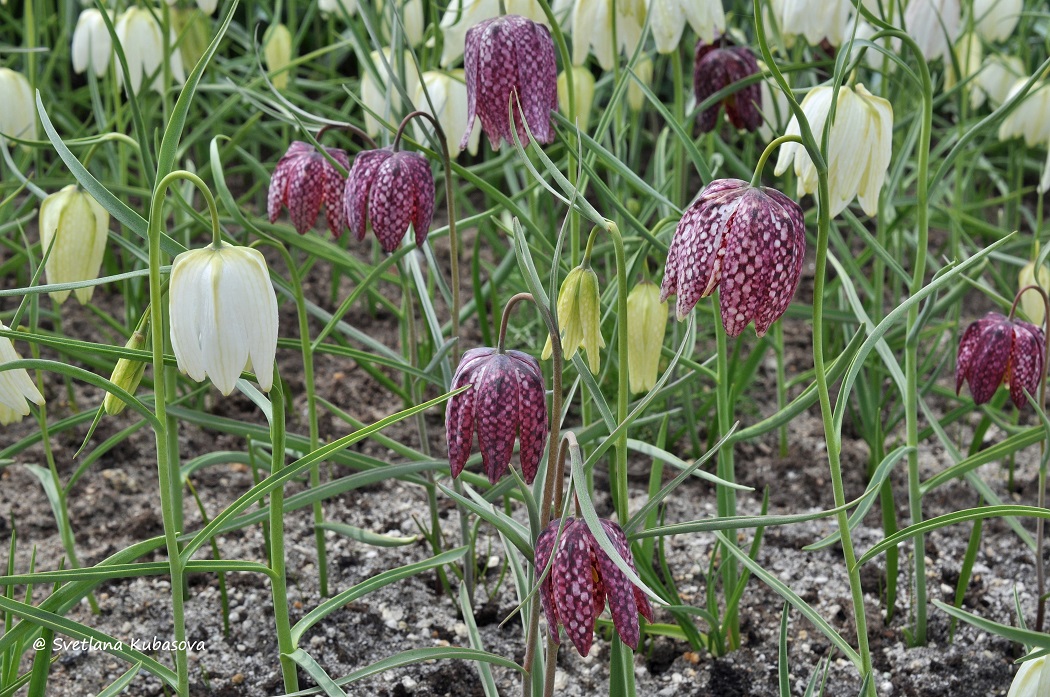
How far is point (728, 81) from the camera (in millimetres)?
1713

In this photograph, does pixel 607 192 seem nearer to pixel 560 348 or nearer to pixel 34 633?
pixel 560 348

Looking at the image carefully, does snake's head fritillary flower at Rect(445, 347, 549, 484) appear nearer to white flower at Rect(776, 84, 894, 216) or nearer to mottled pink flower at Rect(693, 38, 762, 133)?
white flower at Rect(776, 84, 894, 216)

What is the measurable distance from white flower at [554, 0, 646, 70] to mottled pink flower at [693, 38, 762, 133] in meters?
0.13

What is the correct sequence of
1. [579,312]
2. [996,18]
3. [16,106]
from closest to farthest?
[579,312] < [16,106] < [996,18]

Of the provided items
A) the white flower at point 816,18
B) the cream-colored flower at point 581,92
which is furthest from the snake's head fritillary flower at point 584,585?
the cream-colored flower at point 581,92

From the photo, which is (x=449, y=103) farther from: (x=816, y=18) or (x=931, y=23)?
(x=931, y=23)

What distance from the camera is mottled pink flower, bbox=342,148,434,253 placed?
133 cm

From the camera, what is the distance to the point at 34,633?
1.17m

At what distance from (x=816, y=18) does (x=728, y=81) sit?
0.16m

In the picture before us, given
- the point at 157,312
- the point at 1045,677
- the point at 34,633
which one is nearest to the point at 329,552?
the point at 34,633

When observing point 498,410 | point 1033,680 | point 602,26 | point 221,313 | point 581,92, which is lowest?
point 1033,680

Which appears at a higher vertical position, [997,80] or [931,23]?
[931,23]

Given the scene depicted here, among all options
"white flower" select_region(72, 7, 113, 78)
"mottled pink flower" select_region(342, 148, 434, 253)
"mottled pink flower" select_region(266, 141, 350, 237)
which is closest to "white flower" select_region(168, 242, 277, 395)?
"mottled pink flower" select_region(342, 148, 434, 253)

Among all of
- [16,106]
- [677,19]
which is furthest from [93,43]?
[677,19]
